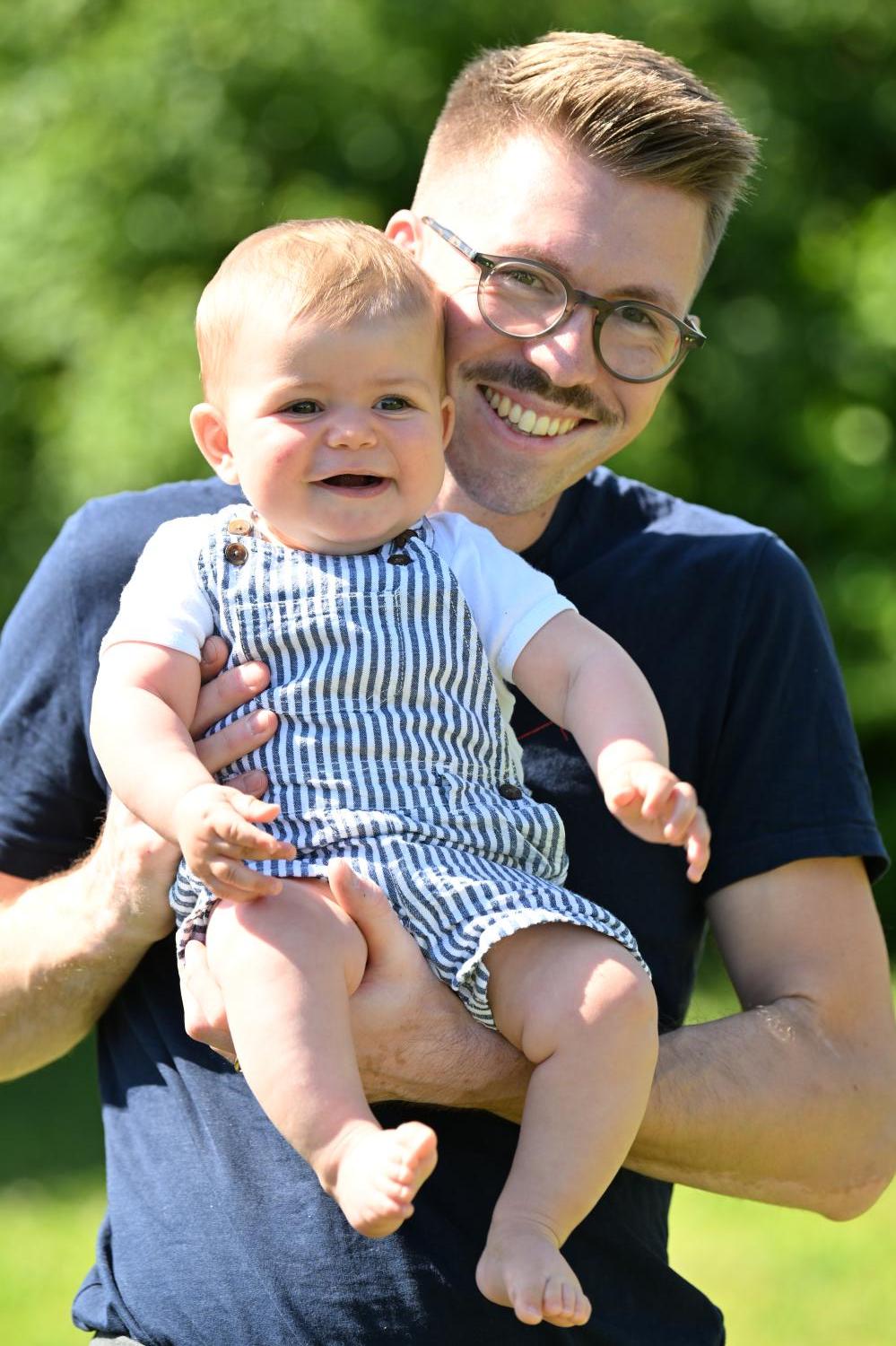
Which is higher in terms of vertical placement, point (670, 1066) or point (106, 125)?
point (106, 125)

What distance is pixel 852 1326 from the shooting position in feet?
15.1

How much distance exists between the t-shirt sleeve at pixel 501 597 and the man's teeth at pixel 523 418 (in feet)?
1.36

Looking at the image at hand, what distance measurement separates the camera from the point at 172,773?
1.95m

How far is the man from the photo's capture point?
2256 mm

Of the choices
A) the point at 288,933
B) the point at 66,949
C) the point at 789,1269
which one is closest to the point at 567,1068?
the point at 288,933

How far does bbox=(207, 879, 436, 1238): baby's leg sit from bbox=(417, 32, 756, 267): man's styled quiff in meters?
1.33

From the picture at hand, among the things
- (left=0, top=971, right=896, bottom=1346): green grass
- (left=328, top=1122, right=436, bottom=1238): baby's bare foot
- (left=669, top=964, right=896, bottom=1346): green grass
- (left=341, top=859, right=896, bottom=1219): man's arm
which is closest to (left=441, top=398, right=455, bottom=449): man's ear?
(left=341, top=859, right=896, bottom=1219): man's arm

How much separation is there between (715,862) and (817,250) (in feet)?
16.7

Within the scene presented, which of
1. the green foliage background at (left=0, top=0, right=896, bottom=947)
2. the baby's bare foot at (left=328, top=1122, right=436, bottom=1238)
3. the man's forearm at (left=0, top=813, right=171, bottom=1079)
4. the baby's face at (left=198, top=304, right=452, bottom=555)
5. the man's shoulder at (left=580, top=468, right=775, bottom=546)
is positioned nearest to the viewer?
the baby's bare foot at (left=328, top=1122, right=436, bottom=1238)

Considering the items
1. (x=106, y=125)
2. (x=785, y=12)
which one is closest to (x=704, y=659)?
(x=106, y=125)

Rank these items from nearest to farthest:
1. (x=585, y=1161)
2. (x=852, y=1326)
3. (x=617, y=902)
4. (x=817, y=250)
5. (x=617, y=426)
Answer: (x=585, y=1161), (x=617, y=902), (x=617, y=426), (x=852, y=1326), (x=817, y=250)

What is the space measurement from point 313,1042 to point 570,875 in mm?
737

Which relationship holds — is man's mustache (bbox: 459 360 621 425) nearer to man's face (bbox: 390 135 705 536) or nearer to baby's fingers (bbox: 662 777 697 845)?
man's face (bbox: 390 135 705 536)

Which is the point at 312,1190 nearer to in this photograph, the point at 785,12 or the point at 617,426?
the point at 617,426
